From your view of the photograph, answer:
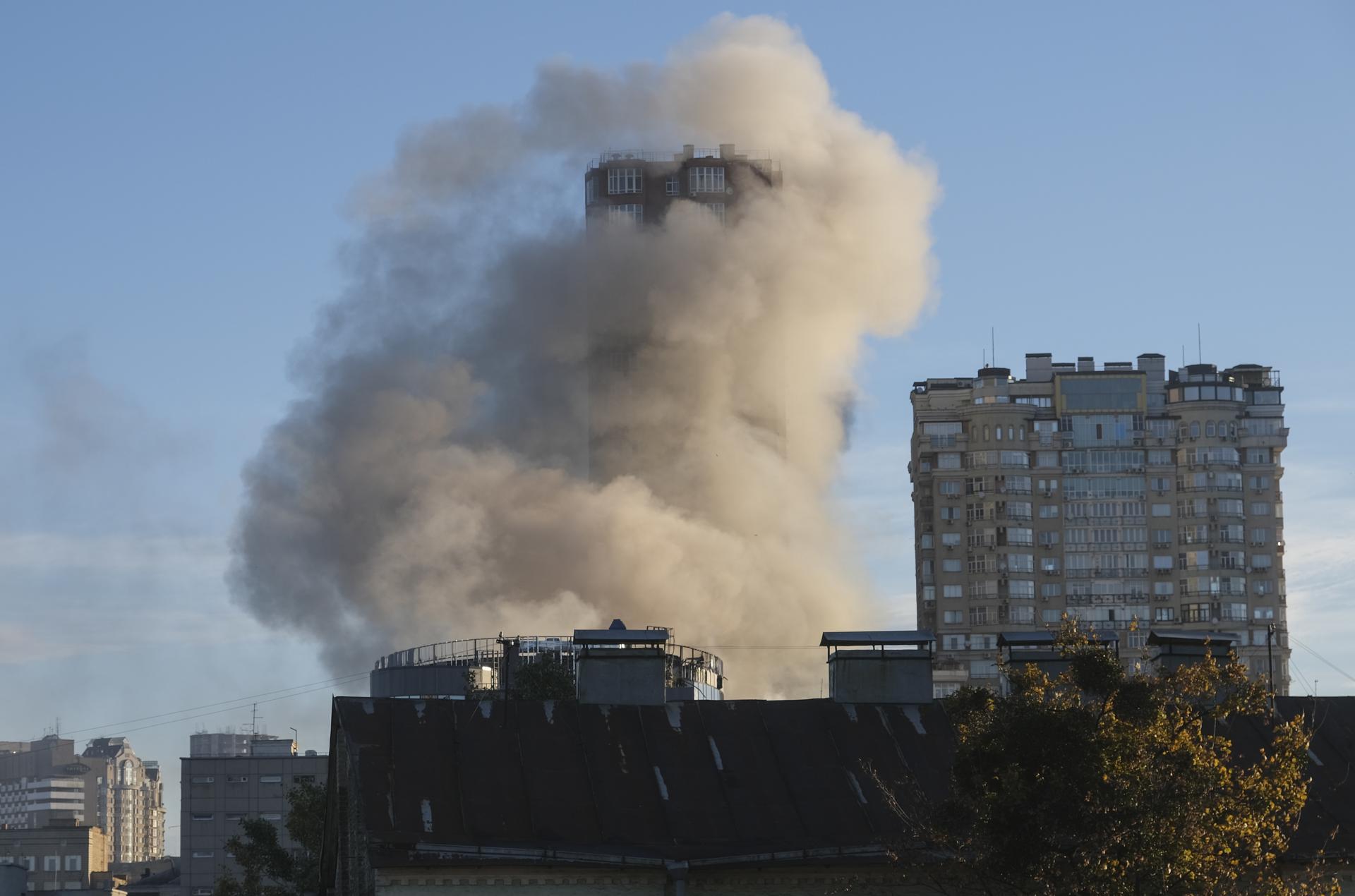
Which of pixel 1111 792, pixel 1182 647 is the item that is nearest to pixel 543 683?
pixel 1182 647

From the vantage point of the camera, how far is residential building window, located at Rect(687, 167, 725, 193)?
18275cm

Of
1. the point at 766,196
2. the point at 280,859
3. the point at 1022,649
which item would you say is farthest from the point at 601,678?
the point at 766,196

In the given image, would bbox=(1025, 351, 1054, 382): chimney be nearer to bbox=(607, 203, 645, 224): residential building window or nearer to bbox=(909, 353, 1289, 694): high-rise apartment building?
bbox=(909, 353, 1289, 694): high-rise apartment building

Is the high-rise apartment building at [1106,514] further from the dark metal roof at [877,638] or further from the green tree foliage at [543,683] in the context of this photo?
the dark metal roof at [877,638]

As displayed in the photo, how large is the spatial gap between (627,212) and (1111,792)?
159465 millimetres

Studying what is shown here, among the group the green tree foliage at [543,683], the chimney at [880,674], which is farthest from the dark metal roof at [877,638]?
the green tree foliage at [543,683]

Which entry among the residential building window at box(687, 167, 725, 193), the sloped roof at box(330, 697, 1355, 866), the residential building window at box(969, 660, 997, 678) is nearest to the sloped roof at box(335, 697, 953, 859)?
the sloped roof at box(330, 697, 1355, 866)

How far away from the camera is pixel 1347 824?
32.2 metres

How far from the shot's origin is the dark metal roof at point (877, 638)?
36250 millimetres

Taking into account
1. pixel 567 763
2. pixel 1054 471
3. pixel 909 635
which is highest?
pixel 1054 471

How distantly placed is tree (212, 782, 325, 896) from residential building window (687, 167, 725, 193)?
409 feet

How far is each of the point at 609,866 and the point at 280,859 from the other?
32410mm

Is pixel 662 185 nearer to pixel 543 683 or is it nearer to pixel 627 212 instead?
pixel 627 212

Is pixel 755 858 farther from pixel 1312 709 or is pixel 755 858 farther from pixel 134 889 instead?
pixel 134 889
